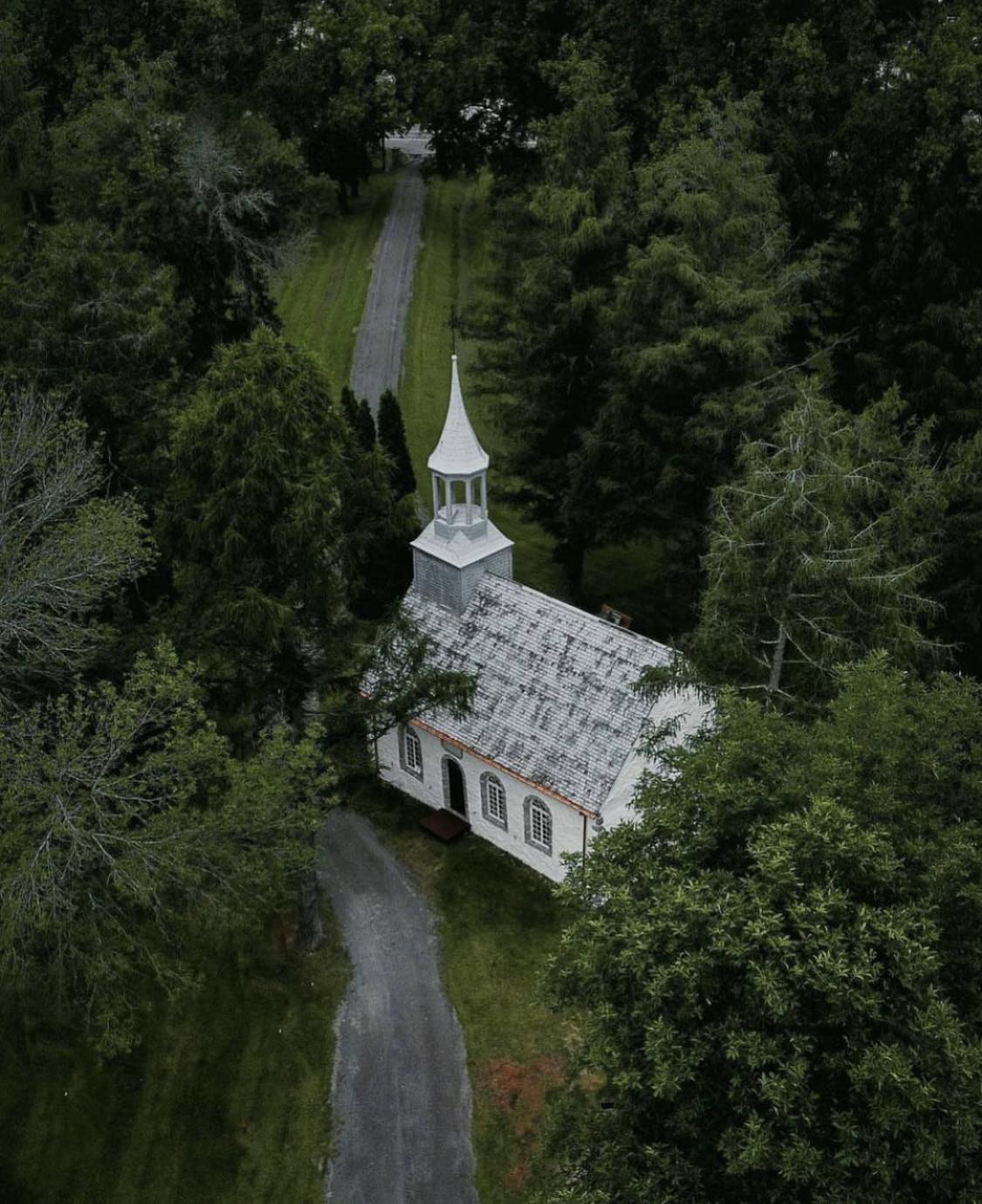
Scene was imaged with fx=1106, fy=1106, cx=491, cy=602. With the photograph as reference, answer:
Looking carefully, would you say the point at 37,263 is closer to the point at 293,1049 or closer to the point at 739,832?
the point at 293,1049

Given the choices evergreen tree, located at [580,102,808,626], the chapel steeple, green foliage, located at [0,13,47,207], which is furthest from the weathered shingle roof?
green foliage, located at [0,13,47,207]

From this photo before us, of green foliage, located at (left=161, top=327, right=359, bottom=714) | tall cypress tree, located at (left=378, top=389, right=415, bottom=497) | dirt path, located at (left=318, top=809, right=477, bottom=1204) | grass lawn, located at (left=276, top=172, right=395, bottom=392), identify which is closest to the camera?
green foliage, located at (left=161, top=327, right=359, bottom=714)

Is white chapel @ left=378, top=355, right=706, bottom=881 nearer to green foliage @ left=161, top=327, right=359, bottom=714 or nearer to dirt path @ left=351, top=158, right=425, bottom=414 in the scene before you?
green foliage @ left=161, top=327, right=359, bottom=714

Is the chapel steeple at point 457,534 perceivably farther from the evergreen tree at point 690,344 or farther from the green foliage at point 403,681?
the green foliage at point 403,681

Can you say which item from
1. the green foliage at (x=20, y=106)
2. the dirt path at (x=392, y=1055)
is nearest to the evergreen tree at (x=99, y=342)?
the dirt path at (x=392, y=1055)

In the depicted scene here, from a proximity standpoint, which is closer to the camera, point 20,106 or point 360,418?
point 360,418

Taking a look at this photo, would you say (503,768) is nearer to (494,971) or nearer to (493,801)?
(493,801)

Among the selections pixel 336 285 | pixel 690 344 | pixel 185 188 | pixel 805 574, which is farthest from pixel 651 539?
pixel 336 285

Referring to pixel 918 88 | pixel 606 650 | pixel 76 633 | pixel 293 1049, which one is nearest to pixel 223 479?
pixel 76 633
